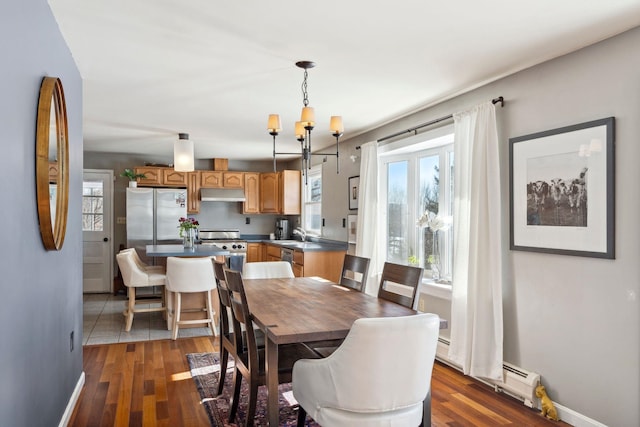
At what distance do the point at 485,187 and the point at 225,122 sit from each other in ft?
9.95

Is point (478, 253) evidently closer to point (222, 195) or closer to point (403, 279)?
point (403, 279)

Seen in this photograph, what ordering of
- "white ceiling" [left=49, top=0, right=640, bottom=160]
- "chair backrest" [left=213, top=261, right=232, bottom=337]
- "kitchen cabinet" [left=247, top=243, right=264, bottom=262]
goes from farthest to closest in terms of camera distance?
"kitchen cabinet" [left=247, top=243, right=264, bottom=262]
"chair backrest" [left=213, top=261, right=232, bottom=337]
"white ceiling" [left=49, top=0, right=640, bottom=160]

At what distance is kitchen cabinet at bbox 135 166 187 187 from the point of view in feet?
25.5

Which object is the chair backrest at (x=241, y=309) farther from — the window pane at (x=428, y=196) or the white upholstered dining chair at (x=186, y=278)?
the window pane at (x=428, y=196)

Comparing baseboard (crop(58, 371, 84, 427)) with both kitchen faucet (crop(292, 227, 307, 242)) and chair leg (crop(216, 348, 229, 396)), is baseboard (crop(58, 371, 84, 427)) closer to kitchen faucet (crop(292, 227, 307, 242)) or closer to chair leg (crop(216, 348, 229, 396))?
chair leg (crop(216, 348, 229, 396))

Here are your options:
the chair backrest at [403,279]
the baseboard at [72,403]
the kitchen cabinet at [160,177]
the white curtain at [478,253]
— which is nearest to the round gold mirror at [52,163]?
the baseboard at [72,403]

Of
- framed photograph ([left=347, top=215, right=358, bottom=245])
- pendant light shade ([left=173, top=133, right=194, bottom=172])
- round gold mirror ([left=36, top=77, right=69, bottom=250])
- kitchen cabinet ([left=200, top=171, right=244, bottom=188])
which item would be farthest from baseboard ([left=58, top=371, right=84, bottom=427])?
kitchen cabinet ([left=200, top=171, right=244, bottom=188])

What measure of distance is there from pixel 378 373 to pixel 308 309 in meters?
0.80

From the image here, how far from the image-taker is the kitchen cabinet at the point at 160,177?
25.5 ft

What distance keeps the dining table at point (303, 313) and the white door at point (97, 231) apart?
17.5ft

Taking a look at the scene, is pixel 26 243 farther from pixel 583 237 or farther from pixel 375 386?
pixel 583 237

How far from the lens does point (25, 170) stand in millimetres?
1926

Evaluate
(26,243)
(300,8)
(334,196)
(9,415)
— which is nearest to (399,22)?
(300,8)

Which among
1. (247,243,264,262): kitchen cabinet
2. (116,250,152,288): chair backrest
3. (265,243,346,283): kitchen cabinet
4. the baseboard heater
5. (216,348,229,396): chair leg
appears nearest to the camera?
the baseboard heater
